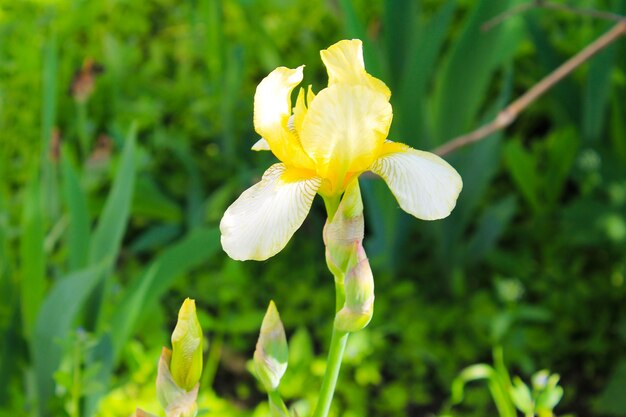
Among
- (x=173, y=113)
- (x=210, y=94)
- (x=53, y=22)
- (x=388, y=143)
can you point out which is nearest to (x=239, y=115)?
(x=210, y=94)

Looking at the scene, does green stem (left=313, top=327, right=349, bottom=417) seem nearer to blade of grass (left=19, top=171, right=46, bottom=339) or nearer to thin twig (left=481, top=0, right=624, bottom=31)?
blade of grass (left=19, top=171, right=46, bottom=339)

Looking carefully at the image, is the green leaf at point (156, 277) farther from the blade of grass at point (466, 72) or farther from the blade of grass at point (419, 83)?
the blade of grass at point (466, 72)

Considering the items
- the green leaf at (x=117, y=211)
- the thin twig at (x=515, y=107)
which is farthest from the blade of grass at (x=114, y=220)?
the thin twig at (x=515, y=107)

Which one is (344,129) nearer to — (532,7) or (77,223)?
(77,223)

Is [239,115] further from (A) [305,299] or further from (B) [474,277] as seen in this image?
(B) [474,277]

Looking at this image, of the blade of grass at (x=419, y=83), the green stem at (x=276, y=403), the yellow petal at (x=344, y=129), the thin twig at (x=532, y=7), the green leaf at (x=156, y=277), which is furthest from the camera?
the blade of grass at (x=419, y=83)

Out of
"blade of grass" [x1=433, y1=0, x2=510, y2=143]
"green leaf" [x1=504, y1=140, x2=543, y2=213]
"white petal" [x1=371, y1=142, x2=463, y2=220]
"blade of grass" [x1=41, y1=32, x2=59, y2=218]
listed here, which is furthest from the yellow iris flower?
"green leaf" [x1=504, y1=140, x2=543, y2=213]
